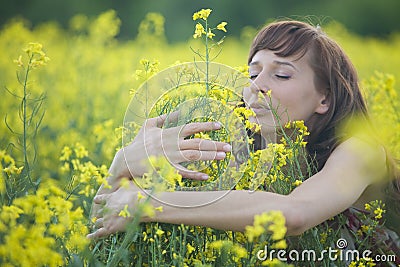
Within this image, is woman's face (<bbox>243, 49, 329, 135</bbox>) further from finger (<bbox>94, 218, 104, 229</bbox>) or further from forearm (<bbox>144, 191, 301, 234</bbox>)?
finger (<bbox>94, 218, 104, 229</bbox>)

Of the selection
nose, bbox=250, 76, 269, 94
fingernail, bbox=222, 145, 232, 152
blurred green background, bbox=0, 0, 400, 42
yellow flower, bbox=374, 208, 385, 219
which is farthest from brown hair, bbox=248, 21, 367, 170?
blurred green background, bbox=0, 0, 400, 42

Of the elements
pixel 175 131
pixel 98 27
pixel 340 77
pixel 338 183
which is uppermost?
pixel 98 27

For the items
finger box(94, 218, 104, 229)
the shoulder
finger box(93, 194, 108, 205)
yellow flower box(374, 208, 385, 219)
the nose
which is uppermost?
the nose

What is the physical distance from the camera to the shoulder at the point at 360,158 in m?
2.06

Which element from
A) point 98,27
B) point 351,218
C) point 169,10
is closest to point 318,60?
point 351,218

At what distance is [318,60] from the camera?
7.77 feet

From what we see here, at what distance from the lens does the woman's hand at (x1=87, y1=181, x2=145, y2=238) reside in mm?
1891

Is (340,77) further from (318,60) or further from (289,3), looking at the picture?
(289,3)

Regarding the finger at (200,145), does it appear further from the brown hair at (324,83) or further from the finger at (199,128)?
the brown hair at (324,83)

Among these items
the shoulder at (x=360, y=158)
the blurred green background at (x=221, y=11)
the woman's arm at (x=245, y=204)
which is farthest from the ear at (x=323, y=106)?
the blurred green background at (x=221, y=11)

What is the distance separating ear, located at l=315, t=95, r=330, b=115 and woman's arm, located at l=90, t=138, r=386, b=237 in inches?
15.1

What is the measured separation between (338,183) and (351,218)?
273 mm

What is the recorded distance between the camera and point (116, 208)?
1929mm

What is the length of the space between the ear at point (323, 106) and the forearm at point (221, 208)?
586 millimetres
